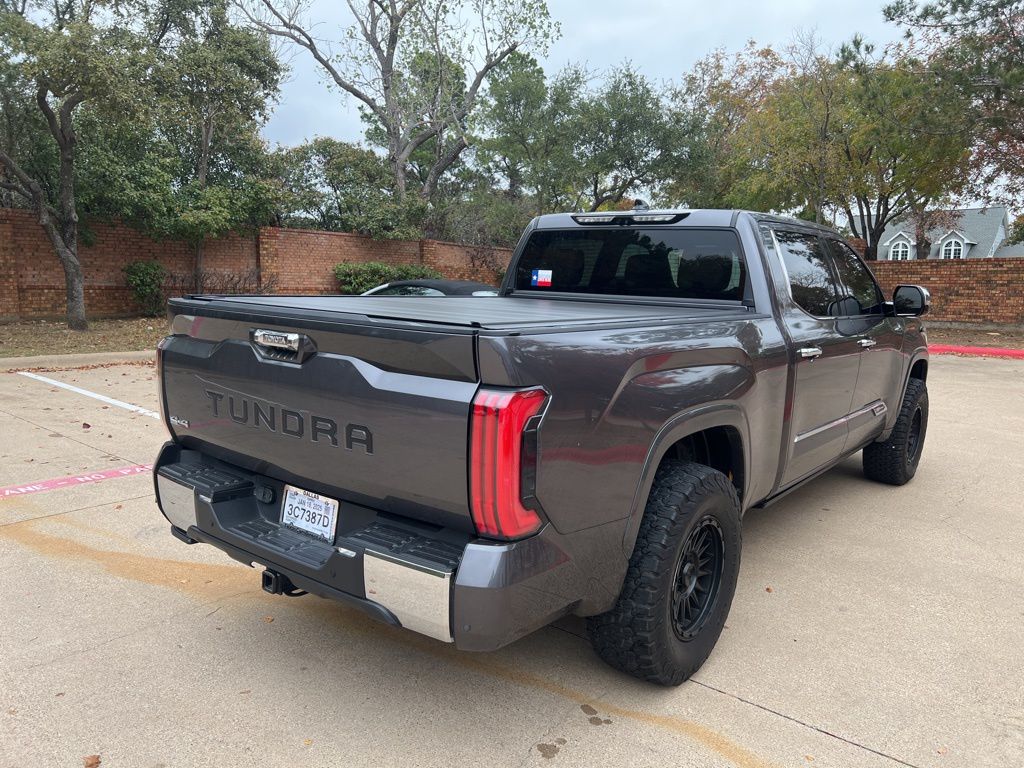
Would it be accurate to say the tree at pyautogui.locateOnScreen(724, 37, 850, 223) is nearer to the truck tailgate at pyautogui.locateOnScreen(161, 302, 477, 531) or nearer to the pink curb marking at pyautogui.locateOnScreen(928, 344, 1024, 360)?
the pink curb marking at pyautogui.locateOnScreen(928, 344, 1024, 360)

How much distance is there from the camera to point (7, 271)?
14891 millimetres

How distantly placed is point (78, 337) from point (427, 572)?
14.4m

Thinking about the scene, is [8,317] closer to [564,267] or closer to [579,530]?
[564,267]

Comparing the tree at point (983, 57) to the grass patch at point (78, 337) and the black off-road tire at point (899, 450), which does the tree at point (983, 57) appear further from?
the grass patch at point (78, 337)

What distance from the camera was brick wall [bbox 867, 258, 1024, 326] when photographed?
1891 centimetres

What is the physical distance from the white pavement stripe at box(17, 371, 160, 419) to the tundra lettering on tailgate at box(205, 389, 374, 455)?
17.7 feet

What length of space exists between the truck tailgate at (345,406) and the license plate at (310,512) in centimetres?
5

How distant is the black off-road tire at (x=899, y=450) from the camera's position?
547 centimetres

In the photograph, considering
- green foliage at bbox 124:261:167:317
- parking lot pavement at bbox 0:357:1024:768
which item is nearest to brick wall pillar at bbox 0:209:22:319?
green foliage at bbox 124:261:167:317

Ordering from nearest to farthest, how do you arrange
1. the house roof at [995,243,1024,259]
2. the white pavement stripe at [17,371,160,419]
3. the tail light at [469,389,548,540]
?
the tail light at [469,389,548,540]
the white pavement stripe at [17,371,160,419]
the house roof at [995,243,1024,259]

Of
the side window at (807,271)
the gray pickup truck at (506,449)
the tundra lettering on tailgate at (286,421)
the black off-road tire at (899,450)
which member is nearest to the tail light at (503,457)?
the gray pickup truck at (506,449)

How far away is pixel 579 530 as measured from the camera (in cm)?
232

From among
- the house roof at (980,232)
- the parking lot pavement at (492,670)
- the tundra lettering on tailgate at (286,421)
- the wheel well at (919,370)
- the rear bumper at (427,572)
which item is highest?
the house roof at (980,232)

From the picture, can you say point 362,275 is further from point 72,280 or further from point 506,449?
point 506,449
